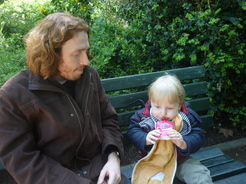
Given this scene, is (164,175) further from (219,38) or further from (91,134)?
(219,38)

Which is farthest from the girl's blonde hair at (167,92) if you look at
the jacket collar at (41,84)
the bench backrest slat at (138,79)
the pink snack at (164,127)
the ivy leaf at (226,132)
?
the ivy leaf at (226,132)

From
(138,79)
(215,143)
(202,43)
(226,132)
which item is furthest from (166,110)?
(226,132)

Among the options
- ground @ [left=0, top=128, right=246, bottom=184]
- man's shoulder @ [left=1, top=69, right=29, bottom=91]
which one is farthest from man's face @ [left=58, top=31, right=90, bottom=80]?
ground @ [left=0, top=128, right=246, bottom=184]

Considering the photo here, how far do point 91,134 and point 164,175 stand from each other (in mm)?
708

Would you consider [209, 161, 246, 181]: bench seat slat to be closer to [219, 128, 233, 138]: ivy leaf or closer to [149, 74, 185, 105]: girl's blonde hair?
[149, 74, 185, 105]: girl's blonde hair

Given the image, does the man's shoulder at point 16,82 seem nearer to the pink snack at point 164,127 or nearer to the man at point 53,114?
the man at point 53,114

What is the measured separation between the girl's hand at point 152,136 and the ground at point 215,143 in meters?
1.46

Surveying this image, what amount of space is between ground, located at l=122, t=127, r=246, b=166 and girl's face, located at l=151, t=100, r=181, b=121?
5.03 feet

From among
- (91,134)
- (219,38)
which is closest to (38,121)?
(91,134)

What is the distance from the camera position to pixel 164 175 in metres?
2.09

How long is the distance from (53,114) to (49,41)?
0.47 m

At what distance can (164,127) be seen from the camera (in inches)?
79.0

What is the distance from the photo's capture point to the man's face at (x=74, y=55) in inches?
66.3

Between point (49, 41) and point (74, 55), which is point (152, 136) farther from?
point (49, 41)
